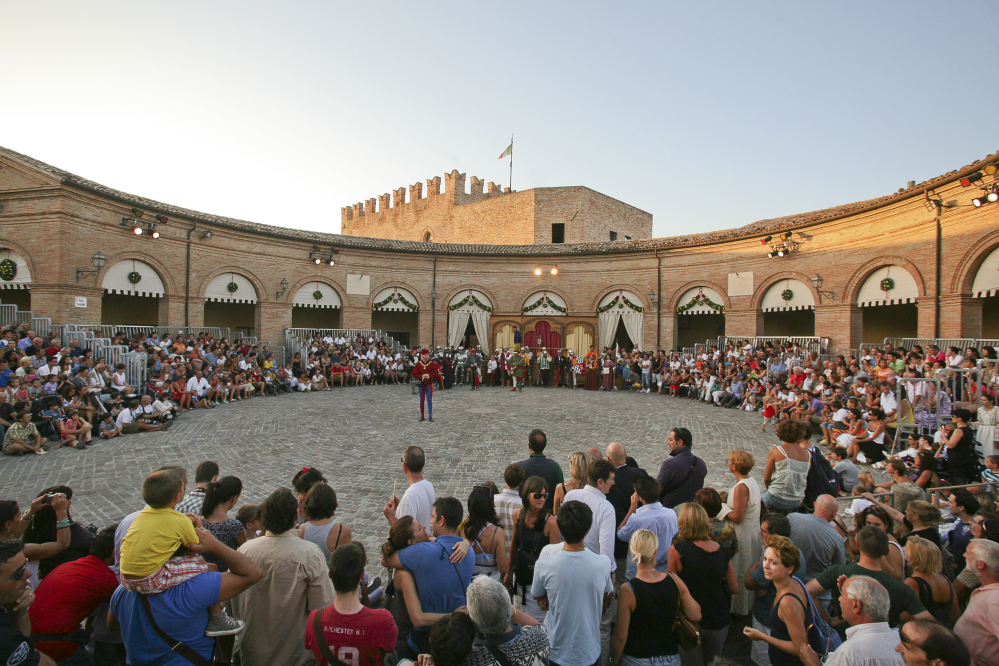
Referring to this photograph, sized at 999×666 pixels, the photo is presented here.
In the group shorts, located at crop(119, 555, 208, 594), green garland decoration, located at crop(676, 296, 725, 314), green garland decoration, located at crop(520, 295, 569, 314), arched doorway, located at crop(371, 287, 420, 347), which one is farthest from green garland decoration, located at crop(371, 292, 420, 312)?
shorts, located at crop(119, 555, 208, 594)

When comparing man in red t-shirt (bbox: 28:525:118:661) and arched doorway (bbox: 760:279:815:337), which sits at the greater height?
arched doorway (bbox: 760:279:815:337)

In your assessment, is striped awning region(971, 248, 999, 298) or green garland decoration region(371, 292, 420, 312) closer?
striped awning region(971, 248, 999, 298)

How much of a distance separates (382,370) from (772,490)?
1687 centimetres

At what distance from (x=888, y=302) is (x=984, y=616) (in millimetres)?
16155

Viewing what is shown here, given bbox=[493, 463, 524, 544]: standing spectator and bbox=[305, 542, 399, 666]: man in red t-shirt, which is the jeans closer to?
bbox=[493, 463, 524, 544]: standing spectator

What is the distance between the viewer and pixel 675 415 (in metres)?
13.0

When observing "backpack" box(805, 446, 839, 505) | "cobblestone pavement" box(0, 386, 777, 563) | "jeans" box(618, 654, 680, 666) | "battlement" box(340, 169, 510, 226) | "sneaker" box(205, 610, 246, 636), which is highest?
"battlement" box(340, 169, 510, 226)

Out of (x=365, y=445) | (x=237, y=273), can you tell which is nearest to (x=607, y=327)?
(x=365, y=445)

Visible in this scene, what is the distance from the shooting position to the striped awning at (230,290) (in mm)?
18984

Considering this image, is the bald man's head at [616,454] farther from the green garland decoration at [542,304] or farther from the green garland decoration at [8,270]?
the green garland decoration at [8,270]

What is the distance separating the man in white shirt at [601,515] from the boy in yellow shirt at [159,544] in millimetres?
2274

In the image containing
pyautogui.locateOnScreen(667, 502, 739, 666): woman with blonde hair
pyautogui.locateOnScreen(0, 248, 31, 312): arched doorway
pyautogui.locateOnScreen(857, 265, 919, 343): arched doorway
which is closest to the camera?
pyautogui.locateOnScreen(667, 502, 739, 666): woman with blonde hair

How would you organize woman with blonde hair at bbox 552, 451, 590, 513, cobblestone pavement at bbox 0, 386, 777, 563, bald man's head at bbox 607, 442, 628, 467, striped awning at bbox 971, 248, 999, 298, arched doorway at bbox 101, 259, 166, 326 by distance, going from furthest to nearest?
arched doorway at bbox 101, 259, 166, 326, striped awning at bbox 971, 248, 999, 298, cobblestone pavement at bbox 0, 386, 777, 563, bald man's head at bbox 607, 442, 628, 467, woman with blonde hair at bbox 552, 451, 590, 513

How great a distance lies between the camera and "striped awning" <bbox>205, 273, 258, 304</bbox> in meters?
19.0
